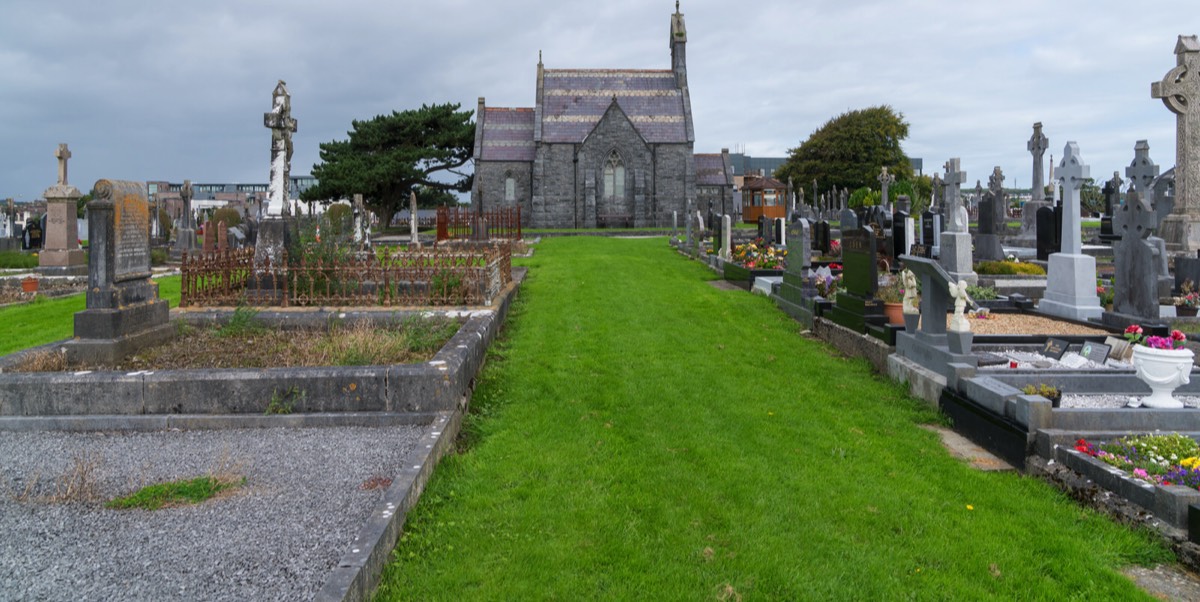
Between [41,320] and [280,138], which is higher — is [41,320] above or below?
→ below

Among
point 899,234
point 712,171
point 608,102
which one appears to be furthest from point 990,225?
point 712,171

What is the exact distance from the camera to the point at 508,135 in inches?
2005

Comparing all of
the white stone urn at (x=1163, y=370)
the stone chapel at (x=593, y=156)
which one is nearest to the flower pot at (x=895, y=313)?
the white stone urn at (x=1163, y=370)

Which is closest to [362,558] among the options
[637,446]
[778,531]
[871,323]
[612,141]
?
[778,531]

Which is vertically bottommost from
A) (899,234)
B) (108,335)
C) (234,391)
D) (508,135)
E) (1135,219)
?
(234,391)

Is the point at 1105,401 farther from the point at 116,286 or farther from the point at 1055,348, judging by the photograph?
the point at 116,286

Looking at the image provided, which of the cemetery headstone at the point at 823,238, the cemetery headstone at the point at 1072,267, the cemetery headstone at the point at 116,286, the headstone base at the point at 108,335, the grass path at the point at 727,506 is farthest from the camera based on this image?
the cemetery headstone at the point at 823,238

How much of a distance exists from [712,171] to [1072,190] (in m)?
45.1

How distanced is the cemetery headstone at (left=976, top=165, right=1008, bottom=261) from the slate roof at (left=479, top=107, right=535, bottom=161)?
32903mm

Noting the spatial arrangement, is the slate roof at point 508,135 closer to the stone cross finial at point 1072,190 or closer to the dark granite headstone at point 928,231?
the dark granite headstone at point 928,231

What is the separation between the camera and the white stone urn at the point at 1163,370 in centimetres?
563

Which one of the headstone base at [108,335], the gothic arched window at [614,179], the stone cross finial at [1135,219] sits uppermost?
the gothic arched window at [614,179]

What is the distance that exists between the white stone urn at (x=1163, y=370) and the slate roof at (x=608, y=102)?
4404 centimetres

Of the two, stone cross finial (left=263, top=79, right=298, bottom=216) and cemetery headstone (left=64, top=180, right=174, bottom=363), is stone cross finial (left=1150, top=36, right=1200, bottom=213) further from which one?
cemetery headstone (left=64, top=180, right=174, bottom=363)
